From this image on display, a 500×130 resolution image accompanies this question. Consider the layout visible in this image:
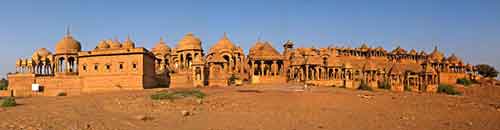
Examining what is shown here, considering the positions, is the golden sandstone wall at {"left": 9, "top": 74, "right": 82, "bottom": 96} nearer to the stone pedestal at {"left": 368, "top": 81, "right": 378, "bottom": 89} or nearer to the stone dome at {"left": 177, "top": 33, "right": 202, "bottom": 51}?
the stone dome at {"left": 177, "top": 33, "right": 202, "bottom": 51}

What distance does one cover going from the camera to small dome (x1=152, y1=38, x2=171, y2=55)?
48250 mm

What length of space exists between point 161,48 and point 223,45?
8.81m

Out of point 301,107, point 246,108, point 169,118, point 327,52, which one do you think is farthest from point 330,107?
point 327,52

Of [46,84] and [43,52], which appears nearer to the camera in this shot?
[46,84]

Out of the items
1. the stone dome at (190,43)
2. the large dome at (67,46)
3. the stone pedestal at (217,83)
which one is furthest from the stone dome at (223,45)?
the large dome at (67,46)

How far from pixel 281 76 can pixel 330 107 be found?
65.7 feet

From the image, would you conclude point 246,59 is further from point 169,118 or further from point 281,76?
point 169,118

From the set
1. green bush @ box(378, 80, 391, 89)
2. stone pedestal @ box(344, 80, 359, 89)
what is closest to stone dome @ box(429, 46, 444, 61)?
green bush @ box(378, 80, 391, 89)

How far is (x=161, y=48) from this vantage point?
48469mm

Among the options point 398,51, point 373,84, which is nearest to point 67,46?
point 373,84

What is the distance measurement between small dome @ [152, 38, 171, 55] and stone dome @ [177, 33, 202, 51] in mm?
7292

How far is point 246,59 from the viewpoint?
47.0m

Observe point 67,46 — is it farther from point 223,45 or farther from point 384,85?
point 384,85

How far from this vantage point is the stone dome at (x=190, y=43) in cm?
4078
